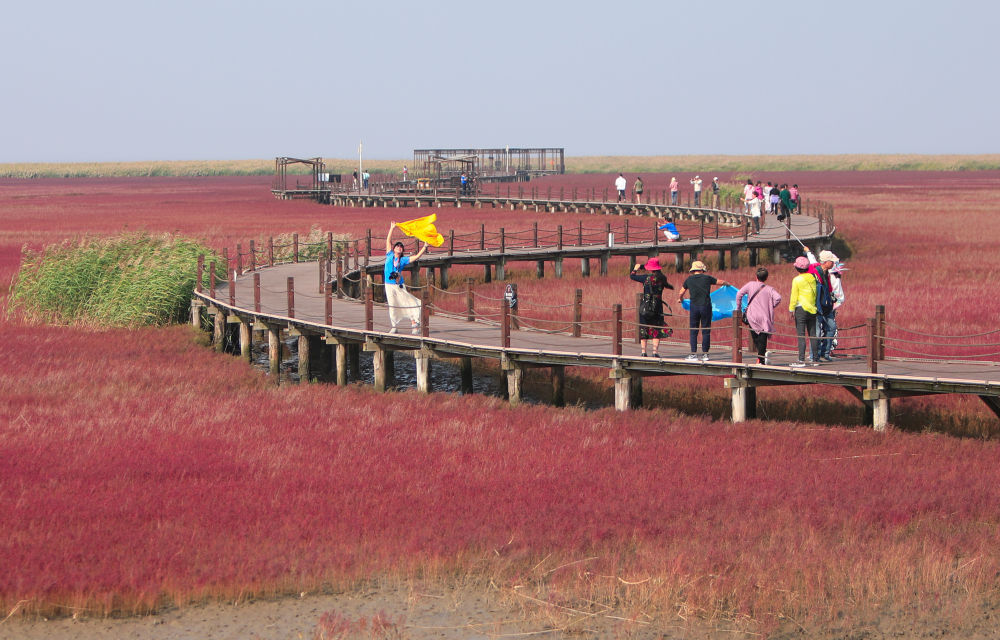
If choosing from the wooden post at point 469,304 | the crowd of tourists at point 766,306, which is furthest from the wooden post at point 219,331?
the crowd of tourists at point 766,306

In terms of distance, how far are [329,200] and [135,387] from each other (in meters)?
64.1

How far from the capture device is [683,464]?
1577 centimetres

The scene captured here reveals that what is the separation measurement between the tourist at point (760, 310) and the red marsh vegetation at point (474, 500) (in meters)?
1.10

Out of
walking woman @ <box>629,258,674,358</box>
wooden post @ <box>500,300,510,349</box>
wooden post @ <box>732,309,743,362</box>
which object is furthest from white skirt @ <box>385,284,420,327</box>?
wooden post @ <box>732,309,743,362</box>

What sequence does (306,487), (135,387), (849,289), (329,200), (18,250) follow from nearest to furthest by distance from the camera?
(306,487), (135,387), (849,289), (18,250), (329,200)

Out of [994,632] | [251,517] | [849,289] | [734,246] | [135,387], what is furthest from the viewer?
[734,246]

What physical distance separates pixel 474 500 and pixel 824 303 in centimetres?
640

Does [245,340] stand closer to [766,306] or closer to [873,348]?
[766,306]

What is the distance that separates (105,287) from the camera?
29094 millimetres

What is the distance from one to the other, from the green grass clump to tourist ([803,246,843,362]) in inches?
621

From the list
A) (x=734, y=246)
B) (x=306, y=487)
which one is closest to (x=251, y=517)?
(x=306, y=487)

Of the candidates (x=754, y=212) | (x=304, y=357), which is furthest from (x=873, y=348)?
(x=754, y=212)

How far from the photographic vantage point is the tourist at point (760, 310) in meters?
17.7

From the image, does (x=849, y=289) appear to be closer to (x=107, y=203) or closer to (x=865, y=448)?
(x=865, y=448)
